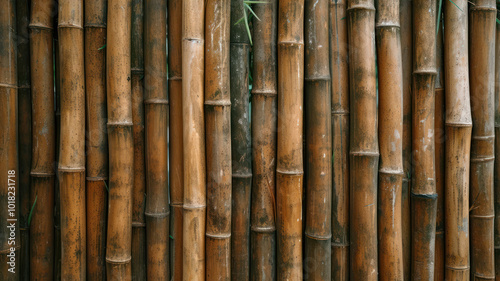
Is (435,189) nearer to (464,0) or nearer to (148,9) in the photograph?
(464,0)

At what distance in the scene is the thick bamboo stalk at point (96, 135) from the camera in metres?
1.38

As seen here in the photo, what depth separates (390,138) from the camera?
141 centimetres

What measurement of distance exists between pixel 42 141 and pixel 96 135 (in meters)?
0.20

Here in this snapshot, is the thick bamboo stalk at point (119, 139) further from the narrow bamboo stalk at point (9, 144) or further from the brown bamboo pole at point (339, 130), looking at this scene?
the brown bamboo pole at point (339, 130)

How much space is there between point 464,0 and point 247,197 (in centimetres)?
108

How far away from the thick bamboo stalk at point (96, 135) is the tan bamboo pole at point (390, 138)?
1004mm

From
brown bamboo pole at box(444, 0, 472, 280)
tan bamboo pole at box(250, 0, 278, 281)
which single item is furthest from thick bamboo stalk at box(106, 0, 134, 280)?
brown bamboo pole at box(444, 0, 472, 280)

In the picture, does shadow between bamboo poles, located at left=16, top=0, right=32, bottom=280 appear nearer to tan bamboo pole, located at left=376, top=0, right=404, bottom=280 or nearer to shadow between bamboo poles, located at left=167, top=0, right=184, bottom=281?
shadow between bamboo poles, located at left=167, top=0, right=184, bottom=281

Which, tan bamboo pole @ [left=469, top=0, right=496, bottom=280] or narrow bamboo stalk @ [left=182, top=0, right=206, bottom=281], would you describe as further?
tan bamboo pole @ [left=469, top=0, right=496, bottom=280]

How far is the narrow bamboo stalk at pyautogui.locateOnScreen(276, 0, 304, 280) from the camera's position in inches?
53.7

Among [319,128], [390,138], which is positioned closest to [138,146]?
[319,128]

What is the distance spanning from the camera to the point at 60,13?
1.34 metres

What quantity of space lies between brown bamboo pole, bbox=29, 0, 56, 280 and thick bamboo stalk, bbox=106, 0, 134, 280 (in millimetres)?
234

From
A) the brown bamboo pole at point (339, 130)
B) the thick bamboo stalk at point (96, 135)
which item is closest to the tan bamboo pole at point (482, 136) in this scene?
the brown bamboo pole at point (339, 130)
